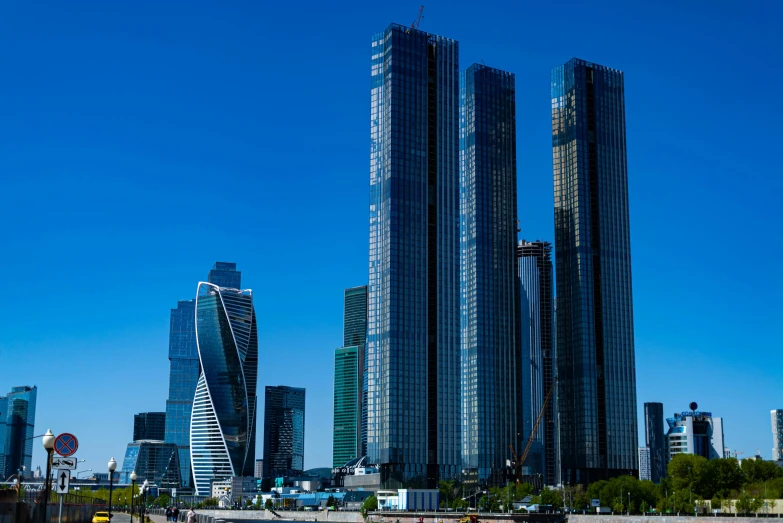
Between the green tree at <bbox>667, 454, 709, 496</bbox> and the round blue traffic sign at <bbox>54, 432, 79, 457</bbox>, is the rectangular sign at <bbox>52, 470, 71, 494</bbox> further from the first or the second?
the green tree at <bbox>667, 454, 709, 496</bbox>

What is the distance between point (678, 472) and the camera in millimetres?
198875

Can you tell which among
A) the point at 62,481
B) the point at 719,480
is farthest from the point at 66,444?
the point at 719,480

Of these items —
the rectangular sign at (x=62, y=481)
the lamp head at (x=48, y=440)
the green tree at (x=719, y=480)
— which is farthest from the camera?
the green tree at (x=719, y=480)

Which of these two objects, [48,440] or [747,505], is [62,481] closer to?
[48,440]

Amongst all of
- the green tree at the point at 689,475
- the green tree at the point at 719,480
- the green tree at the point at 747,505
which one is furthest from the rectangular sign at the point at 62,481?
the green tree at the point at 719,480

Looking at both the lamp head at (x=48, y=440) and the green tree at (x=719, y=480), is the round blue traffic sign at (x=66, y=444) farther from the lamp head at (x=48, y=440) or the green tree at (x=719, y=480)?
the green tree at (x=719, y=480)

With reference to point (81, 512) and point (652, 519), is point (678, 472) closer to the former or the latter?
point (652, 519)

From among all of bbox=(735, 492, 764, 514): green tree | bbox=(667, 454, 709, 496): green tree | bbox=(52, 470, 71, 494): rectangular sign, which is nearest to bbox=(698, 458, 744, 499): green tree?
bbox=(667, 454, 709, 496): green tree

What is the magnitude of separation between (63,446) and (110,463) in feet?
76.1

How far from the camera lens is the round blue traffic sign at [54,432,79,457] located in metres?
44.6

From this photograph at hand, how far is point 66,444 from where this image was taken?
148 feet

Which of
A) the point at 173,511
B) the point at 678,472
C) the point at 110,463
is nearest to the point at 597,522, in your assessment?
the point at 678,472

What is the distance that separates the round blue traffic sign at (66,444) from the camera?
1756 inches

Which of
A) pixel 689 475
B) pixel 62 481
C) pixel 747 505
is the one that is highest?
pixel 62 481
